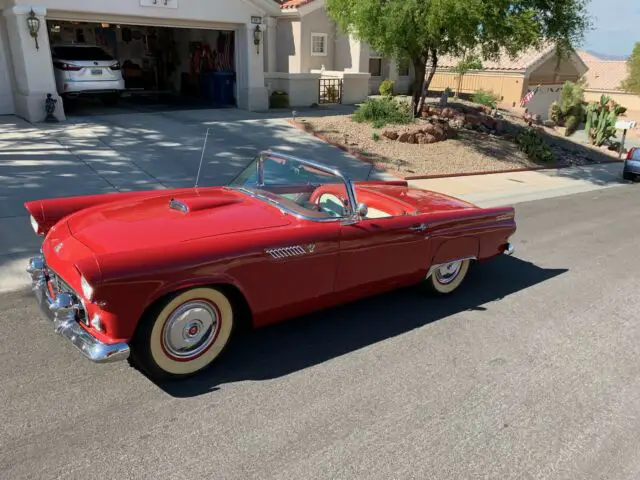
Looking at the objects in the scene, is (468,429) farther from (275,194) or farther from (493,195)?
(493,195)

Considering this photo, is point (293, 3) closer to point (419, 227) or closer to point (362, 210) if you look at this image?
point (419, 227)

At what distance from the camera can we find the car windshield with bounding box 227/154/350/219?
4.18m

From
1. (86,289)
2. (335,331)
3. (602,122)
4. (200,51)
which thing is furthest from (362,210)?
(602,122)

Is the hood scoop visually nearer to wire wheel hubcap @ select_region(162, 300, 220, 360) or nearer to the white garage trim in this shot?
wire wheel hubcap @ select_region(162, 300, 220, 360)

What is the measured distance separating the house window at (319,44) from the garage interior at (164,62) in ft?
13.3

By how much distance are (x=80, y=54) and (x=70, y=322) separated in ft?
44.7

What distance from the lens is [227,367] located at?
12.3 feet

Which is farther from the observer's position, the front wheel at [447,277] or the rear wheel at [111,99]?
the rear wheel at [111,99]

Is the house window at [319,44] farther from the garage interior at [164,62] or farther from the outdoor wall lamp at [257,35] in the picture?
the outdoor wall lamp at [257,35]

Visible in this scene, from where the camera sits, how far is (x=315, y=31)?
20.5 m

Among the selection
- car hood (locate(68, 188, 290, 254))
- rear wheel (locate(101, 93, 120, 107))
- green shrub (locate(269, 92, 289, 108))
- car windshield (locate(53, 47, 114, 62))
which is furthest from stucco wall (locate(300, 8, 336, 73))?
car hood (locate(68, 188, 290, 254))

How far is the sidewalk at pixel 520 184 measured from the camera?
1070 centimetres

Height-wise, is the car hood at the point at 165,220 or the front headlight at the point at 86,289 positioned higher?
the car hood at the point at 165,220

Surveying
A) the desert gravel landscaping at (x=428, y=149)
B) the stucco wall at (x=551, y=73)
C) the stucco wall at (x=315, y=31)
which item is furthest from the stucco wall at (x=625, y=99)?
the desert gravel landscaping at (x=428, y=149)
